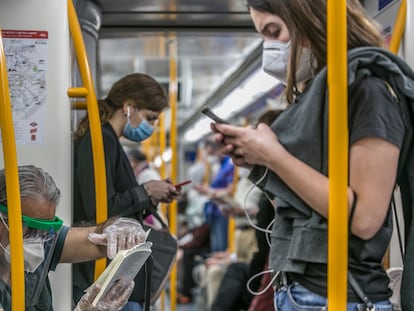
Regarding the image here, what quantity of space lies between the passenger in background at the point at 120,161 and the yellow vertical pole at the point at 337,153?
160cm

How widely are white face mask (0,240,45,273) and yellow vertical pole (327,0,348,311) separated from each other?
116 cm

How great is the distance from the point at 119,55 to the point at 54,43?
17.0 feet

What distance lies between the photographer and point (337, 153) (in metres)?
1.72

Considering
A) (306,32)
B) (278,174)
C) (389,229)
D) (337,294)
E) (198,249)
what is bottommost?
(198,249)

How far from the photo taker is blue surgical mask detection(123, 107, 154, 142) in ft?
12.4

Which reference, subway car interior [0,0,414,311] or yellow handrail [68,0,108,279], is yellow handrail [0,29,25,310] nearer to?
subway car interior [0,0,414,311]

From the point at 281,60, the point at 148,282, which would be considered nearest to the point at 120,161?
the point at 148,282

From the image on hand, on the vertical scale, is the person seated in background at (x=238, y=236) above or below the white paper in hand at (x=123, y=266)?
below

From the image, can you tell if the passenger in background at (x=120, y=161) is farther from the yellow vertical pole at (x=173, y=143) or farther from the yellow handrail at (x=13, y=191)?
the yellow vertical pole at (x=173, y=143)

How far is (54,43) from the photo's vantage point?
111 inches

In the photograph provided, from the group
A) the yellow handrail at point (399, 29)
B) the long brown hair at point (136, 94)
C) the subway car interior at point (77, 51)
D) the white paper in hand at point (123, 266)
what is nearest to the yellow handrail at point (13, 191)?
the subway car interior at point (77, 51)

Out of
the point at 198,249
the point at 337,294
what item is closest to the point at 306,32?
the point at 337,294

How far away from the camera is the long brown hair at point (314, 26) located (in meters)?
1.91

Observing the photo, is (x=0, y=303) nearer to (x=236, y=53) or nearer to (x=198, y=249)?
(x=236, y=53)
